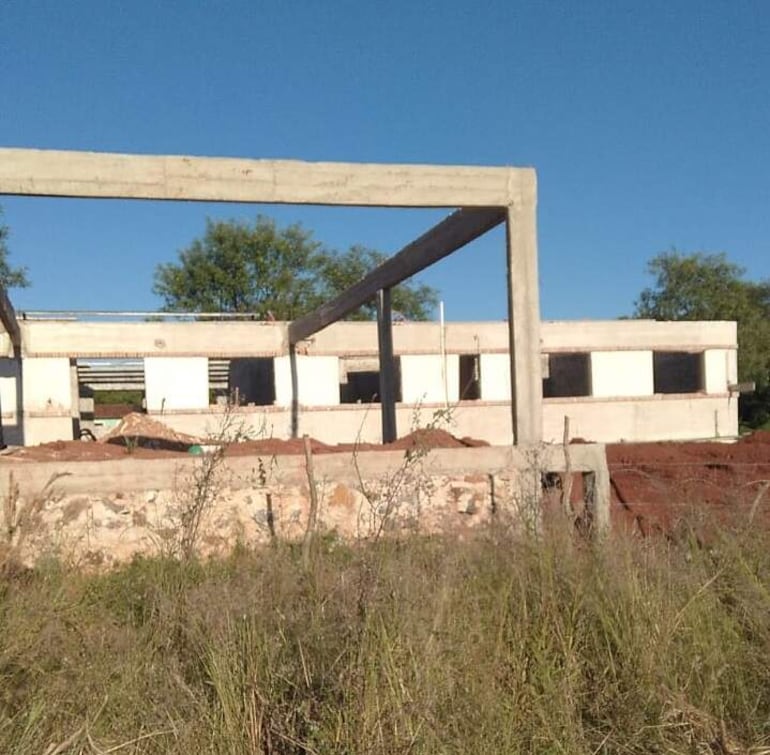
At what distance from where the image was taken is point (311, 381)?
22.3m

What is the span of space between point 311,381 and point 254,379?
274 centimetres

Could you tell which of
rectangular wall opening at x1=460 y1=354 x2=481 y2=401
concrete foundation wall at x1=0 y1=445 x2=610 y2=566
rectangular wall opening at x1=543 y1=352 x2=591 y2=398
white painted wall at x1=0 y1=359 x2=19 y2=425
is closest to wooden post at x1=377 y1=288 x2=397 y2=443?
concrete foundation wall at x1=0 y1=445 x2=610 y2=566

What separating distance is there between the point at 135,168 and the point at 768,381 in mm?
34780

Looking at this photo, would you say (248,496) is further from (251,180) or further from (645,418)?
(645,418)

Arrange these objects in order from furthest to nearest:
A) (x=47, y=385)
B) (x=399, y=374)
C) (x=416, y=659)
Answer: (x=399, y=374)
(x=47, y=385)
(x=416, y=659)

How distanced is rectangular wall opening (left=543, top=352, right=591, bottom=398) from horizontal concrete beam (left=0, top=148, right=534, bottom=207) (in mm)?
17539

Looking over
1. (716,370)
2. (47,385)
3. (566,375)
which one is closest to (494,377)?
(566,375)

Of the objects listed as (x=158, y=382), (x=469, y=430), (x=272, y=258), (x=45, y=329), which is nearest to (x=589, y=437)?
(x=469, y=430)

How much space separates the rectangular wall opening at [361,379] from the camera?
23250mm

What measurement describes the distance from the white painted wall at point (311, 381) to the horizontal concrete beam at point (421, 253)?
18.1ft

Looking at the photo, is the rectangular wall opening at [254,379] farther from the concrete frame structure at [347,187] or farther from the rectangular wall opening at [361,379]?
the concrete frame structure at [347,187]

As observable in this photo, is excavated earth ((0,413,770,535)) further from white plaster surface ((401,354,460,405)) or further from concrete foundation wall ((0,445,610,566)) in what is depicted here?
white plaster surface ((401,354,460,405))

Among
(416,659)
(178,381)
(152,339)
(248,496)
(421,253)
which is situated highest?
(421,253)

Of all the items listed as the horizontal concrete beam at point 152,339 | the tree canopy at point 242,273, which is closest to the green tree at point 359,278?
the tree canopy at point 242,273
